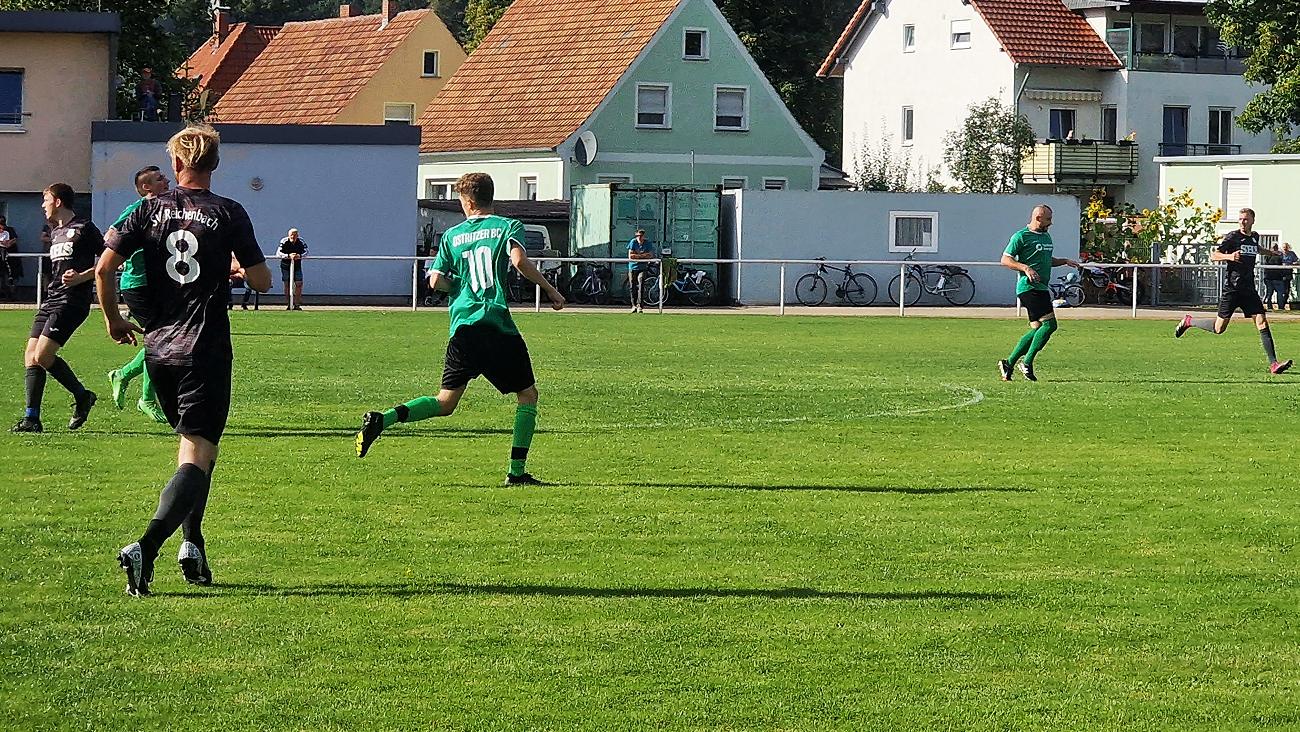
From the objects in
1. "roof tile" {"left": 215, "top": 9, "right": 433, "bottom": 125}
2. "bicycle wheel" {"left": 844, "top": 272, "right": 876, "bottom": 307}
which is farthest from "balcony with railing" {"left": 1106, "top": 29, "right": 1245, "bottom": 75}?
"roof tile" {"left": 215, "top": 9, "right": 433, "bottom": 125}

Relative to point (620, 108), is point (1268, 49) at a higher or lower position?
higher

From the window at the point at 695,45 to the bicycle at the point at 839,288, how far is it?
14837 mm

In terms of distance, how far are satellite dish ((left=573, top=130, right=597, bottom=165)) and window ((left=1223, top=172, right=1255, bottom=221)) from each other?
16.0 metres

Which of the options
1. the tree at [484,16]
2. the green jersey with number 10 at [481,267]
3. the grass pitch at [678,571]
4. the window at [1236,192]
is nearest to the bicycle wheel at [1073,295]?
the window at [1236,192]

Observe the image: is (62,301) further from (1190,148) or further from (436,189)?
(1190,148)

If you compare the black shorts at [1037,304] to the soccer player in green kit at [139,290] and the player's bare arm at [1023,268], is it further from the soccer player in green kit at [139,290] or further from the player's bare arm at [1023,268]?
the soccer player in green kit at [139,290]

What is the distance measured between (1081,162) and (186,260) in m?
56.9

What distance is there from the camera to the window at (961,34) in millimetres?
64625

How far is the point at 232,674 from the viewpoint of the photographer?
6.32 metres

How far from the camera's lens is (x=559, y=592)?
25.6ft

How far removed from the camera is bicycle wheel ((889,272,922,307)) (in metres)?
43.8

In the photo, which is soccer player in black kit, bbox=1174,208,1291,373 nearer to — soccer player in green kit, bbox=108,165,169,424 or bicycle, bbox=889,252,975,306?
soccer player in green kit, bbox=108,165,169,424

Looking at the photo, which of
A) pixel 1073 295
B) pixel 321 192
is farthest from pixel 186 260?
pixel 1073 295

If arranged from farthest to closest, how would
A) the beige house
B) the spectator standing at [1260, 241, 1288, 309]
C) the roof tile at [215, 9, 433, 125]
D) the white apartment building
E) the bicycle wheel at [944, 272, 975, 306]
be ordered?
the roof tile at [215, 9, 433, 125] → the white apartment building → the bicycle wheel at [944, 272, 975, 306] → the beige house → the spectator standing at [1260, 241, 1288, 309]
